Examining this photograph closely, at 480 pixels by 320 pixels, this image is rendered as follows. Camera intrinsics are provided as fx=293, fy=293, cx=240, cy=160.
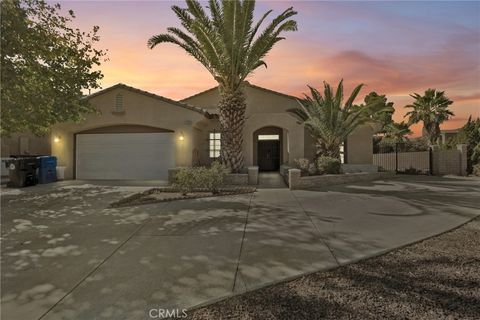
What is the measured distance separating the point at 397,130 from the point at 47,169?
116 ft

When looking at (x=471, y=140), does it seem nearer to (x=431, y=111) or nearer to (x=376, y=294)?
(x=431, y=111)

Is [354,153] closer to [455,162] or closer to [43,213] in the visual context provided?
[455,162]

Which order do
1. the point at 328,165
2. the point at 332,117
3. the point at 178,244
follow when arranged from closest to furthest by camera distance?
1. the point at 178,244
2. the point at 328,165
3. the point at 332,117

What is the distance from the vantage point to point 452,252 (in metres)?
5.04

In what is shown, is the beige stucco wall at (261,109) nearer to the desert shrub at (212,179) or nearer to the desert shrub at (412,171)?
the desert shrub at (212,179)

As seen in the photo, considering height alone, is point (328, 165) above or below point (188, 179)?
above

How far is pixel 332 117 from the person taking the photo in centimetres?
1570

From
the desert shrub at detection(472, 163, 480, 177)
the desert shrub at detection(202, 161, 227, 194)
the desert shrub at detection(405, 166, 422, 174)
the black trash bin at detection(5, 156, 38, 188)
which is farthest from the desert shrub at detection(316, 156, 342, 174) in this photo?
the black trash bin at detection(5, 156, 38, 188)

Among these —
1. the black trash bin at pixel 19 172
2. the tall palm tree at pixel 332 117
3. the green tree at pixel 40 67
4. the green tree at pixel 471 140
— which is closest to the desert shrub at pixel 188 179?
A: the green tree at pixel 40 67

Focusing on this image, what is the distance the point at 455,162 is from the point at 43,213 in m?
24.3

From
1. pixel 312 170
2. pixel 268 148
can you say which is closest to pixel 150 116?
pixel 268 148

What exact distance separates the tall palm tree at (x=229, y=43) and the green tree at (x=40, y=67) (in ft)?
11.8

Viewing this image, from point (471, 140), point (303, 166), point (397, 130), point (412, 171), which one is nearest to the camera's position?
point (303, 166)

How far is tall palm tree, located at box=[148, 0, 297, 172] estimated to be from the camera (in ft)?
41.8
